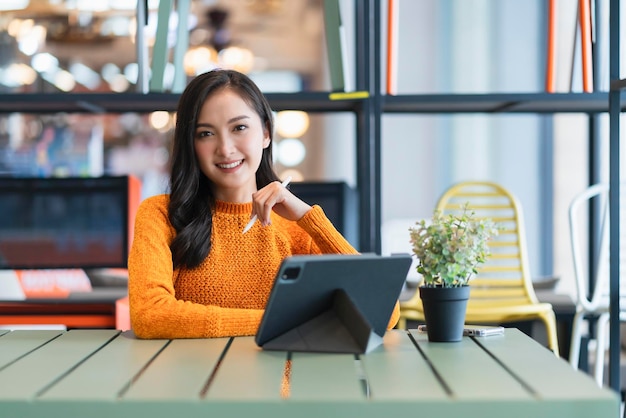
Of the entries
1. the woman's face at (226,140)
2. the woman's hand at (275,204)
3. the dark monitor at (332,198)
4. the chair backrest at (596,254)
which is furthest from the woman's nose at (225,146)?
the chair backrest at (596,254)

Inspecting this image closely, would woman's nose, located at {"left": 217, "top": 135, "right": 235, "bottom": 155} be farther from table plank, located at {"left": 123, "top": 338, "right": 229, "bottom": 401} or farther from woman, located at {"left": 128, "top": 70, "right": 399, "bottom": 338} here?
table plank, located at {"left": 123, "top": 338, "right": 229, "bottom": 401}

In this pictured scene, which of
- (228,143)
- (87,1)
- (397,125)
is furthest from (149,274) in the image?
(87,1)

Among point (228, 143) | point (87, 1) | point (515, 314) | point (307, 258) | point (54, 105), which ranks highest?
point (87, 1)

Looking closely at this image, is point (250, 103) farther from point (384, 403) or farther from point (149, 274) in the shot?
point (384, 403)

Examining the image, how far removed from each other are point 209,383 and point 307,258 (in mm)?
290

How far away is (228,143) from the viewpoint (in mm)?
2086

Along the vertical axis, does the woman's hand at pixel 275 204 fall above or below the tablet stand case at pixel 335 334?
above

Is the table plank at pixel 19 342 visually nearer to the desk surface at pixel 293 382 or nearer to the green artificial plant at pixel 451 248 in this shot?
the desk surface at pixel 293 382

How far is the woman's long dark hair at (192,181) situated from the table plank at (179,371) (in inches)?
13.1

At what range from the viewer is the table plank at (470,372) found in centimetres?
124

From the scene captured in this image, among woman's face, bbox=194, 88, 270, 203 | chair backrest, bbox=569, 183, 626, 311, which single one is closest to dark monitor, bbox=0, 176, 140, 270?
woman's face, bbox=194, 88, 270, 203

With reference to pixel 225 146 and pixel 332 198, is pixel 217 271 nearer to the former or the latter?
pixel 225 146

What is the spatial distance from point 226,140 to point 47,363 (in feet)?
2.46

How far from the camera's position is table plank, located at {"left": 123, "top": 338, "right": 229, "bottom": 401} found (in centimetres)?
126
